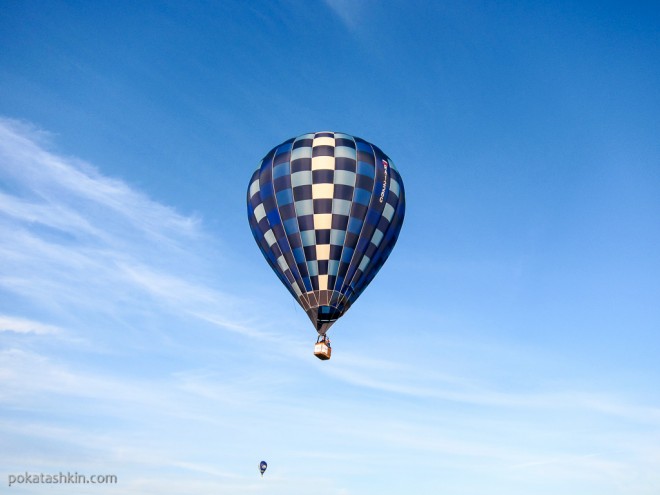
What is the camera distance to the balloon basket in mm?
30875

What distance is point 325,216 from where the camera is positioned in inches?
1303

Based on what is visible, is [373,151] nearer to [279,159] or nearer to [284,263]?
[279,159]

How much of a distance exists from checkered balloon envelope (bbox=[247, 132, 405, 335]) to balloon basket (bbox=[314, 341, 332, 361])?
0.67 meters

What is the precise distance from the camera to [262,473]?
48.7 metres

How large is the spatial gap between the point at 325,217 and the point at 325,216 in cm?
6

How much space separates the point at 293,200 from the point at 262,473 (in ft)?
80.3

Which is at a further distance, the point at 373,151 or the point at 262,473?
the point at 262,473

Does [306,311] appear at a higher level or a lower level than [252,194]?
lower

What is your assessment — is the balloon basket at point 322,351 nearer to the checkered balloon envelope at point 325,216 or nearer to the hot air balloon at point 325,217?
the hot air balloon at point 325,217

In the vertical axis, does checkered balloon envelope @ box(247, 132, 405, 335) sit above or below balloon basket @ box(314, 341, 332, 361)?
above

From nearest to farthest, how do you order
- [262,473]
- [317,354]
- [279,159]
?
[317,354] → [279,159] → [262,473]

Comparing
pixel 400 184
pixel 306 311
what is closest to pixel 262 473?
pixel 306 311

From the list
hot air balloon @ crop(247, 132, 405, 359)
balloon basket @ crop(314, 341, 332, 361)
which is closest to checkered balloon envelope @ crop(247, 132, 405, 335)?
hot air balloon @ crop(247, 132, 405, 359)

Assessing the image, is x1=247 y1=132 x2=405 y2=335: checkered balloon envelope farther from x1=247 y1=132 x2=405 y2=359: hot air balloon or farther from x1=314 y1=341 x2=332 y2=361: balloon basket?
x1=314 y1=341 x2=332 y2=361: balloon basket
